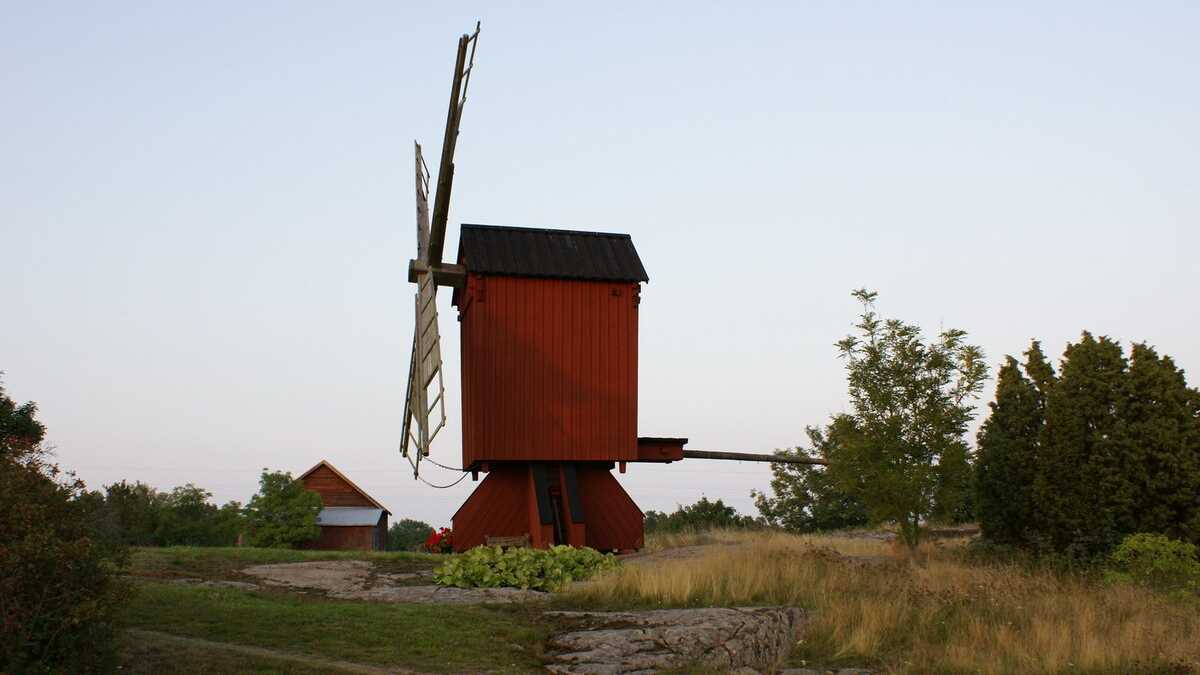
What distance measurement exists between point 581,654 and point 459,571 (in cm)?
687

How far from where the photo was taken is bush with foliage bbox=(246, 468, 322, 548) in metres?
40.0

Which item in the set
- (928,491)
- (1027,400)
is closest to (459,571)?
(928,491)

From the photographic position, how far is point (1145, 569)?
62.3ft

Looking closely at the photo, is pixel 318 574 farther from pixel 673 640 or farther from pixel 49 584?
pixel 49 584

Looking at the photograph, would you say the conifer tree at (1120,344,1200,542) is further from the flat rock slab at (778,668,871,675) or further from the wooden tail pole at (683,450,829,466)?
the flat rock slab at (778,668,871,675)

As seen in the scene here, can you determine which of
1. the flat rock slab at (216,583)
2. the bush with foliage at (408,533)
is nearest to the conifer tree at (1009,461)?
the flat rock slab at (216,583)

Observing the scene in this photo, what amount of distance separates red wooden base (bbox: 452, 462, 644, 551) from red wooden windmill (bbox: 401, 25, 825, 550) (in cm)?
3

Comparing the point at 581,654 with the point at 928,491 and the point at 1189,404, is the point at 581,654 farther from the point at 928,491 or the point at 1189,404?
the point at 1189,404

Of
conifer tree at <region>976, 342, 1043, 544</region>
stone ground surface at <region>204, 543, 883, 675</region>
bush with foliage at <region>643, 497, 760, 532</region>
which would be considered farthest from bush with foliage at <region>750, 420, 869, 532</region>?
stone ground surface at <region>204, 543, 883, 675</region>

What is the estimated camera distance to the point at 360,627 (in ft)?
42.4

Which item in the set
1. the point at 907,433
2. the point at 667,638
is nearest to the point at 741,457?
the point at 907,433

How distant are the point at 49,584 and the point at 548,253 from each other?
17375 mm

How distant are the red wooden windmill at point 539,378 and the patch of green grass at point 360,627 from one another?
30.1 feet

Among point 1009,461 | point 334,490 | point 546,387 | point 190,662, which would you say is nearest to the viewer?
point 190,662
